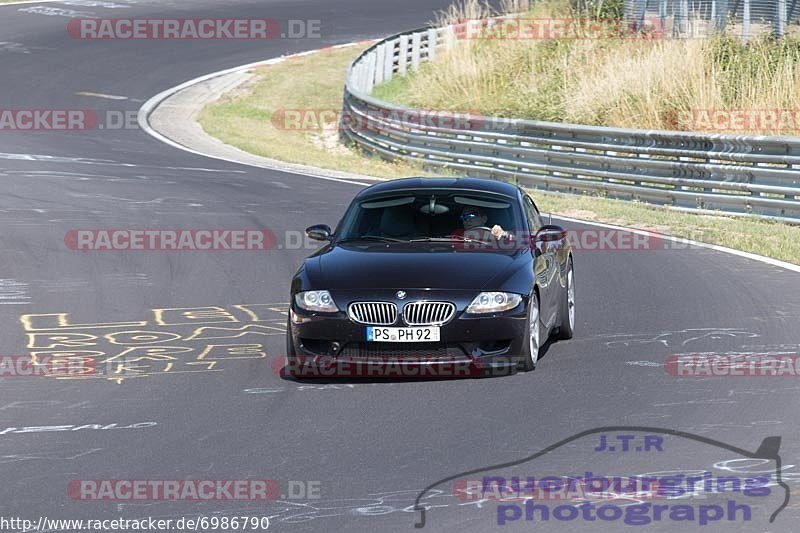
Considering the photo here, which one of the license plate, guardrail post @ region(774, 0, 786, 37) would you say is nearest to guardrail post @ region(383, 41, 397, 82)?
guardrail post @ region(774, 0, 786, 37)

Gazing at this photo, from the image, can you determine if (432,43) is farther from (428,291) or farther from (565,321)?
(428,291)

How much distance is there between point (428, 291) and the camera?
10125 millimetres

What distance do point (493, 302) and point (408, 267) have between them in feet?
2.38

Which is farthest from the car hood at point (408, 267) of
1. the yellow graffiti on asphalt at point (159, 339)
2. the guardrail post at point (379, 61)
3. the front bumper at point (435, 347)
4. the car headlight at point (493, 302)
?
the guardrail post at point (379, 61)

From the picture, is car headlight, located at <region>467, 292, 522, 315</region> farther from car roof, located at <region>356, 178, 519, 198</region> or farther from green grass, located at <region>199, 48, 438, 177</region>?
green grass, located at <region>199, 48, 438, 177</region>

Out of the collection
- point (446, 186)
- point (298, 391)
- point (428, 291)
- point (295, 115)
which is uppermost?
point (446, 186)

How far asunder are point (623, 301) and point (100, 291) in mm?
5196

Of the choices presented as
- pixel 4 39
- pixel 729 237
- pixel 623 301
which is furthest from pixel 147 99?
pixel 623 301

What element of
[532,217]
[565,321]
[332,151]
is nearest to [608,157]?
[332,151]

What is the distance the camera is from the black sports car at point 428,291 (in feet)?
32.9

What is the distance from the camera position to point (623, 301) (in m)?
13.7

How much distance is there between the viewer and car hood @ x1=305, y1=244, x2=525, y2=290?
33.7 ft

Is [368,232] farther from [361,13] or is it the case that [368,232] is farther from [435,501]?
[361,13]

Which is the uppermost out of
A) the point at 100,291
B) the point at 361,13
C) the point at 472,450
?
the point at 472,450
